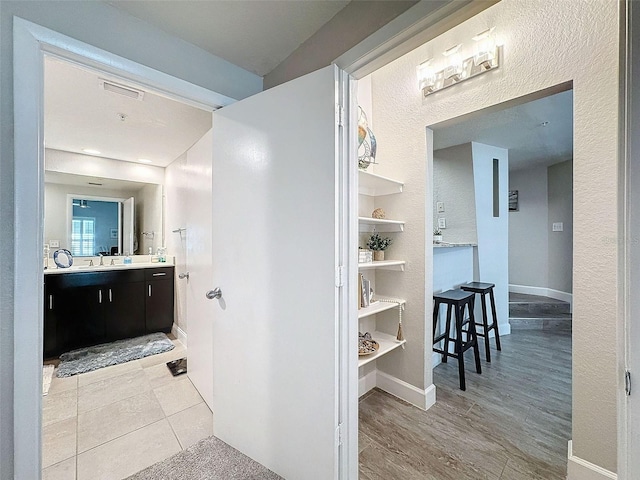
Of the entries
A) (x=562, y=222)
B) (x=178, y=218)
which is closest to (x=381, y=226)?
(x=178, y=218)

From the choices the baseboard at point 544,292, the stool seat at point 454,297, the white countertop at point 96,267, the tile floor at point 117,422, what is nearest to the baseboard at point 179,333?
the tile floor at point 117,422

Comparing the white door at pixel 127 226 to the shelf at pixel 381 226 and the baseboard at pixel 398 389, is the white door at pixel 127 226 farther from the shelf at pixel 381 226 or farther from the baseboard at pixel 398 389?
the baseboard at pixel 398 389

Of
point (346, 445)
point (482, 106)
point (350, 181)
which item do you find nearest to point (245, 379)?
point (346, 445)

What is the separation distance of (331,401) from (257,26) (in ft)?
6.19

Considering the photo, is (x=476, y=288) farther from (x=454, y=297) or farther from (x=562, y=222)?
(x=562, y=222)

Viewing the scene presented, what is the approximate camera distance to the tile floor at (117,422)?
1.49 m

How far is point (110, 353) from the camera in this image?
113 inches

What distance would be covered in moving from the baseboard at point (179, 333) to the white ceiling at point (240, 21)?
2938mm

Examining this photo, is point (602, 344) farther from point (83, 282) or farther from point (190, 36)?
point (83, 282)

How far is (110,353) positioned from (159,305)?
2.37 ft

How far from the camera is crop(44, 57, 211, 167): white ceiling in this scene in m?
1.78

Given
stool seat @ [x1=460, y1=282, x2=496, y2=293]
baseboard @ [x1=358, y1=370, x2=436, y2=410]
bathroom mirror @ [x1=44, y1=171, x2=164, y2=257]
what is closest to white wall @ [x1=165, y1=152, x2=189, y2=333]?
bathroom mirror @ [x1=44, y1=171, x2=164, y2=257]

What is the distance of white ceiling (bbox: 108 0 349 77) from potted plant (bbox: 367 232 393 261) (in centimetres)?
140

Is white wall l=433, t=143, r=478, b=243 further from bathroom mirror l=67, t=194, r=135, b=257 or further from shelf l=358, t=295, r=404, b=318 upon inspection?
bathroom mirror l=67, t=194, r=135, b=257
